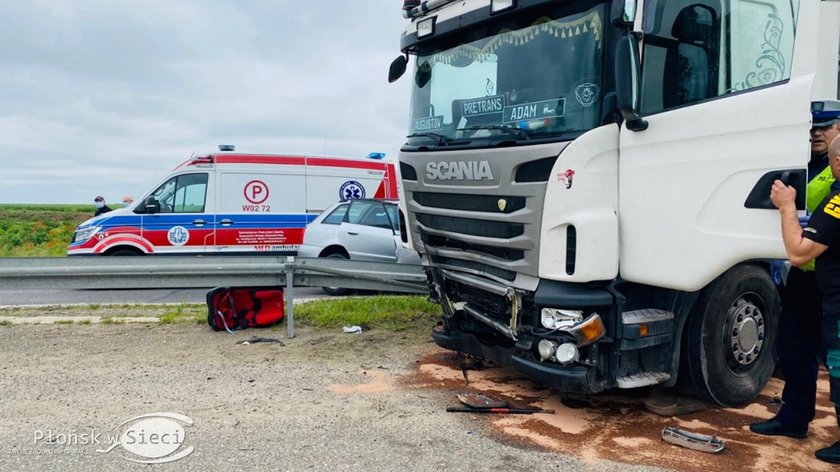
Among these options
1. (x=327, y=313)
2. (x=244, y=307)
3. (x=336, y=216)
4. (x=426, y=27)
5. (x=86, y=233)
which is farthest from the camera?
(x=86, y=233)

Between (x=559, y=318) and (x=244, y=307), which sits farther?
(x=244, y=307)

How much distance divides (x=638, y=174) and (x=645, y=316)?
3.16 ft

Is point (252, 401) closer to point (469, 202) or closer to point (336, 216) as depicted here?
point (469, 202)

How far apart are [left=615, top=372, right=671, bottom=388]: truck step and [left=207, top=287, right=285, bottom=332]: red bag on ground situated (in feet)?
13.8

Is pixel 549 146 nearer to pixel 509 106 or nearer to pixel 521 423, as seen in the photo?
pixel 509 106

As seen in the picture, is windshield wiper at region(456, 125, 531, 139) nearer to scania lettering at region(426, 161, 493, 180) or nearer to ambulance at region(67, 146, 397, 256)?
scania lettering at region(426, 161, 493, 180)

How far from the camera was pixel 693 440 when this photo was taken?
407cm

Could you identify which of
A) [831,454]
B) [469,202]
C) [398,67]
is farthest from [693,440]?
[398,67]

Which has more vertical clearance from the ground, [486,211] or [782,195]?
[782,195]

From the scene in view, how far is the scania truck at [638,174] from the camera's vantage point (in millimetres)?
4016

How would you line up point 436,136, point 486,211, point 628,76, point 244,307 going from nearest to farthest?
point 628,76 → point 486,211 → point 436,136 → point 244,307

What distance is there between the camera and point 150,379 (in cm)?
540

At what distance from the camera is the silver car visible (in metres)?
10.9

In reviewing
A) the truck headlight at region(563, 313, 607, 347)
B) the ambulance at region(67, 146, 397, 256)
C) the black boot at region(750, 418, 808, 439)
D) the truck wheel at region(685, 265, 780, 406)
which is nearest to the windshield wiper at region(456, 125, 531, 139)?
the truck headlight at region(563, 313, 607, 347)
